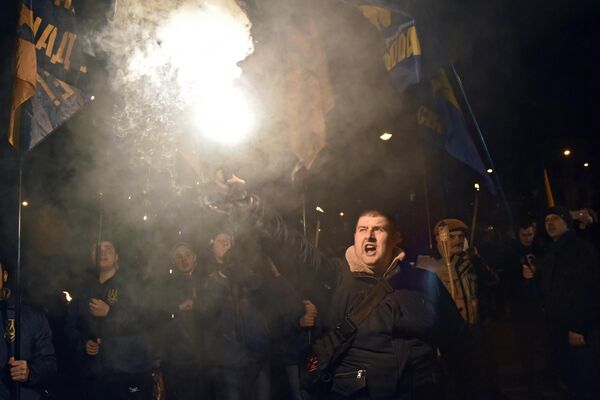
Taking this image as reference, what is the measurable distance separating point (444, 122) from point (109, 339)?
3.70 meters

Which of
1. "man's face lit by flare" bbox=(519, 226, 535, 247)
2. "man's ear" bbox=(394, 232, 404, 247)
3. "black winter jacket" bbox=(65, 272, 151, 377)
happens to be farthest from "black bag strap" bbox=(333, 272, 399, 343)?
"man's face lit by flare" bbox=(519, 226, 535, 247)

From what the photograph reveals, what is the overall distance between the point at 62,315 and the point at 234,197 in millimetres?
3309

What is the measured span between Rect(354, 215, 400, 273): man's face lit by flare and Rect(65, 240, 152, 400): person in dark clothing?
7.82 ft

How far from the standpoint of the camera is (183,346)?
4.51m

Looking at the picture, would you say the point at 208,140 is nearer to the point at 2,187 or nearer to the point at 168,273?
the point at 168,273

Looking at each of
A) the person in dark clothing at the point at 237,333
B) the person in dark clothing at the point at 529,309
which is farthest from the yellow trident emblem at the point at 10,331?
the person in dark clothing at the point at 529,309

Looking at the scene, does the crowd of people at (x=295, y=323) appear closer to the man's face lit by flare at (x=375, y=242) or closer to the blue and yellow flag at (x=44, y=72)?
the man's face lit by flare at (x=375, y=242)

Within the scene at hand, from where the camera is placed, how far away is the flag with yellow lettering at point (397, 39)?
155 inches

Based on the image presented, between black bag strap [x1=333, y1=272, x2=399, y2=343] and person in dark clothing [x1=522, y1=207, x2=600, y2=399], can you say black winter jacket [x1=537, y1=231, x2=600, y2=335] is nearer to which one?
person in dark clothing [x1=522, y1=207, x2=600, y2=399]

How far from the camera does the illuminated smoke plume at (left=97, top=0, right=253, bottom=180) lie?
325 centimetres

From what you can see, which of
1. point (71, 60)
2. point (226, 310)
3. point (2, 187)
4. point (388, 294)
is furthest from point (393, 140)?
point (2, 187)

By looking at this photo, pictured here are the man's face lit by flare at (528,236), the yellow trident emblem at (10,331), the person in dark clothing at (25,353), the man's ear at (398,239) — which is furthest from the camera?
the man's face lit by flare at (528,236)

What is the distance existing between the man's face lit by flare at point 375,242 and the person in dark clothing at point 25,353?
8.34 feet

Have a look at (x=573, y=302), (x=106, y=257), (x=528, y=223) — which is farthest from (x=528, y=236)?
(x=106, y=257)
